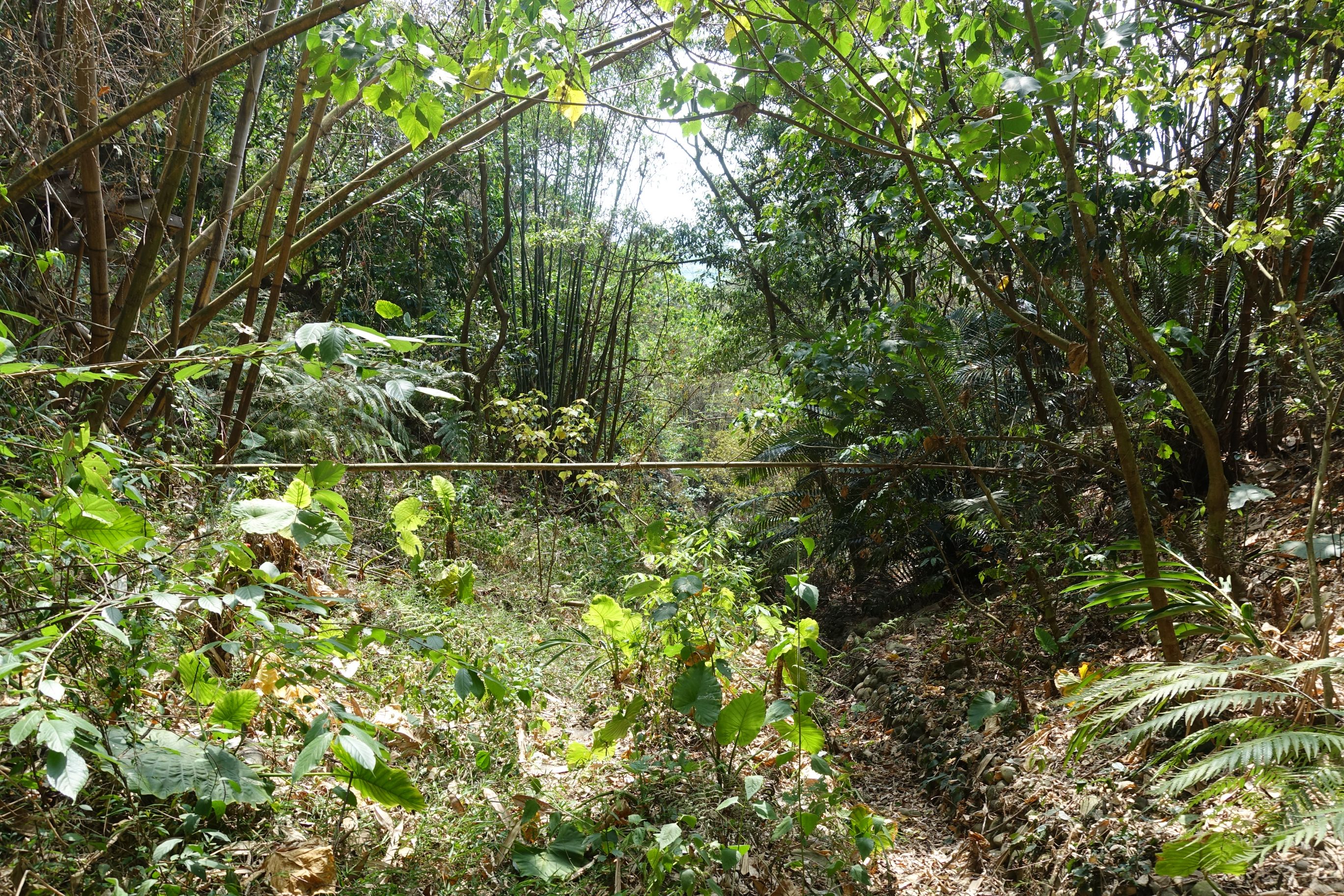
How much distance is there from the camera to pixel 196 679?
1.25 metres

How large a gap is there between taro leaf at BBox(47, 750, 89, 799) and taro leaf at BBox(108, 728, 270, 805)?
284mm

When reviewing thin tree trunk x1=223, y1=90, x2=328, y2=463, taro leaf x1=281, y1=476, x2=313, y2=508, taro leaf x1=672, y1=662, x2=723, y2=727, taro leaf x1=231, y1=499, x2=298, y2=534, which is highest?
A: thin tree trunk x1=223, y1=90, x2=328, y2=463

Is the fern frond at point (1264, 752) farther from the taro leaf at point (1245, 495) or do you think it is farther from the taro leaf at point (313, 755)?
the taro leaf at point (1245, 495)

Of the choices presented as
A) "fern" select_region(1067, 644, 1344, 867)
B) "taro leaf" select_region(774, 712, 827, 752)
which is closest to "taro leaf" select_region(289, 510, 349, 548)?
"taro leaf" select_region(774, 712, 827, 752)

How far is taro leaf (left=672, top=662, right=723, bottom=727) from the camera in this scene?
1815mm

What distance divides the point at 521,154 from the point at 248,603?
668 centimetres

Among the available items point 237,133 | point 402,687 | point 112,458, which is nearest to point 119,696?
point 112,458

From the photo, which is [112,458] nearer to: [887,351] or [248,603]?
[248,603]

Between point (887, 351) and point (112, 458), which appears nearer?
point (112, 458)

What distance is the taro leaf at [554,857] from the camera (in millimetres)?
1666

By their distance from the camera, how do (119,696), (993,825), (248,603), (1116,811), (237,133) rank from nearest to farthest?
(248,603)
(119,696)
(1116,811)
(993,825)
(237,133)

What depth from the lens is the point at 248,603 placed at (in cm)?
107

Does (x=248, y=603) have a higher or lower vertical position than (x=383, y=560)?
higher

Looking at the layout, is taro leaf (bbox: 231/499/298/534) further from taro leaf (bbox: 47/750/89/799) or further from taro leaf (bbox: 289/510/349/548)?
taro leaf (bbox: 47/750/89/799)
